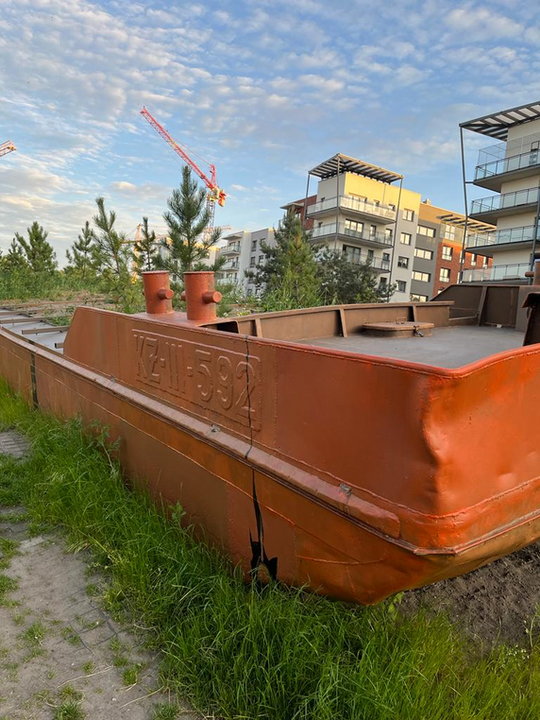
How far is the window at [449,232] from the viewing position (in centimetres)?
5591

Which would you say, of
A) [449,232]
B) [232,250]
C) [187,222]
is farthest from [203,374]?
[232,250]

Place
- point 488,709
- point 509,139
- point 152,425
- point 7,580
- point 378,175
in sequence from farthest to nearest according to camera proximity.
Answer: point 378,175, point 509,139, point 152,425, point 7,580, point 488,709

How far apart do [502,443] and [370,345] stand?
1852 mm

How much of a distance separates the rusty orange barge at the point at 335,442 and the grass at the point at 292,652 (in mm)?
192

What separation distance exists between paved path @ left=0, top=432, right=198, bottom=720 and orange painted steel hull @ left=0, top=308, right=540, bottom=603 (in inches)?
31.0

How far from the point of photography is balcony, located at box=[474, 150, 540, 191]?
31.5 metres

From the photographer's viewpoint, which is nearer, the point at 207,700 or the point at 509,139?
the point at 207,700

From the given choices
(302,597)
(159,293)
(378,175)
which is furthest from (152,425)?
(378,175)

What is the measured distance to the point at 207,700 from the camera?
2273 millimetres

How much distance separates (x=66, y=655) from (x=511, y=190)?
38.5 m

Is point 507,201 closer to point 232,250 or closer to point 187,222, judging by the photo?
point 187,222

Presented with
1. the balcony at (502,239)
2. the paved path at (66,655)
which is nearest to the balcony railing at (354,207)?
the balcony at (502,239)

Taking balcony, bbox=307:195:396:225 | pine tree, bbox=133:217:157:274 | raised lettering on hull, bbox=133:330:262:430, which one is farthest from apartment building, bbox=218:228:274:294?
raised lettering on hull, bbox=133:330:262:430

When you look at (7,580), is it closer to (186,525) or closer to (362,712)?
(186,525)
